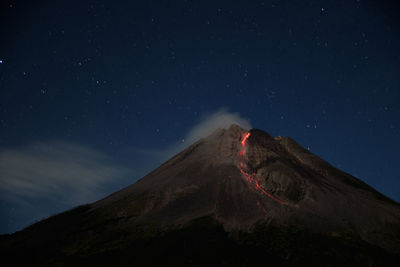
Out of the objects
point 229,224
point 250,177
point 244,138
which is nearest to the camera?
point 229,224

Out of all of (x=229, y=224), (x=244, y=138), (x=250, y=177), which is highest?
(x=244, y=138)

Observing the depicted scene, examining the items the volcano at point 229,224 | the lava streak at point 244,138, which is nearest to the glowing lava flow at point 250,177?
the lava streak at point 244,138

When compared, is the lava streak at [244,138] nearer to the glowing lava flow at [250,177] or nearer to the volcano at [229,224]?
the glowing lava flow at [250,177]

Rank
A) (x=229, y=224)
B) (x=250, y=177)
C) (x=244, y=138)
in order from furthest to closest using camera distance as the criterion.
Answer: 1. (x=244, y=138)
2. (x=250, y=177)
3. (x=229, y=224)

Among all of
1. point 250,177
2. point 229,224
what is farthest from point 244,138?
point 229,224

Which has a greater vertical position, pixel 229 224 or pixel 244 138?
pixel 244 138

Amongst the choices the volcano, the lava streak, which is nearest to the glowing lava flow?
the lava streak

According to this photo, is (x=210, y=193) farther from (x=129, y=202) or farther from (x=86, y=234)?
(x=86, y=234)

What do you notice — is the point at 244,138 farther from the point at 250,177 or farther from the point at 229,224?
the point at 229,224

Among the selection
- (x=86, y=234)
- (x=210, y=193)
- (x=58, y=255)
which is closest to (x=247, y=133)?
(x=210, y=193)
